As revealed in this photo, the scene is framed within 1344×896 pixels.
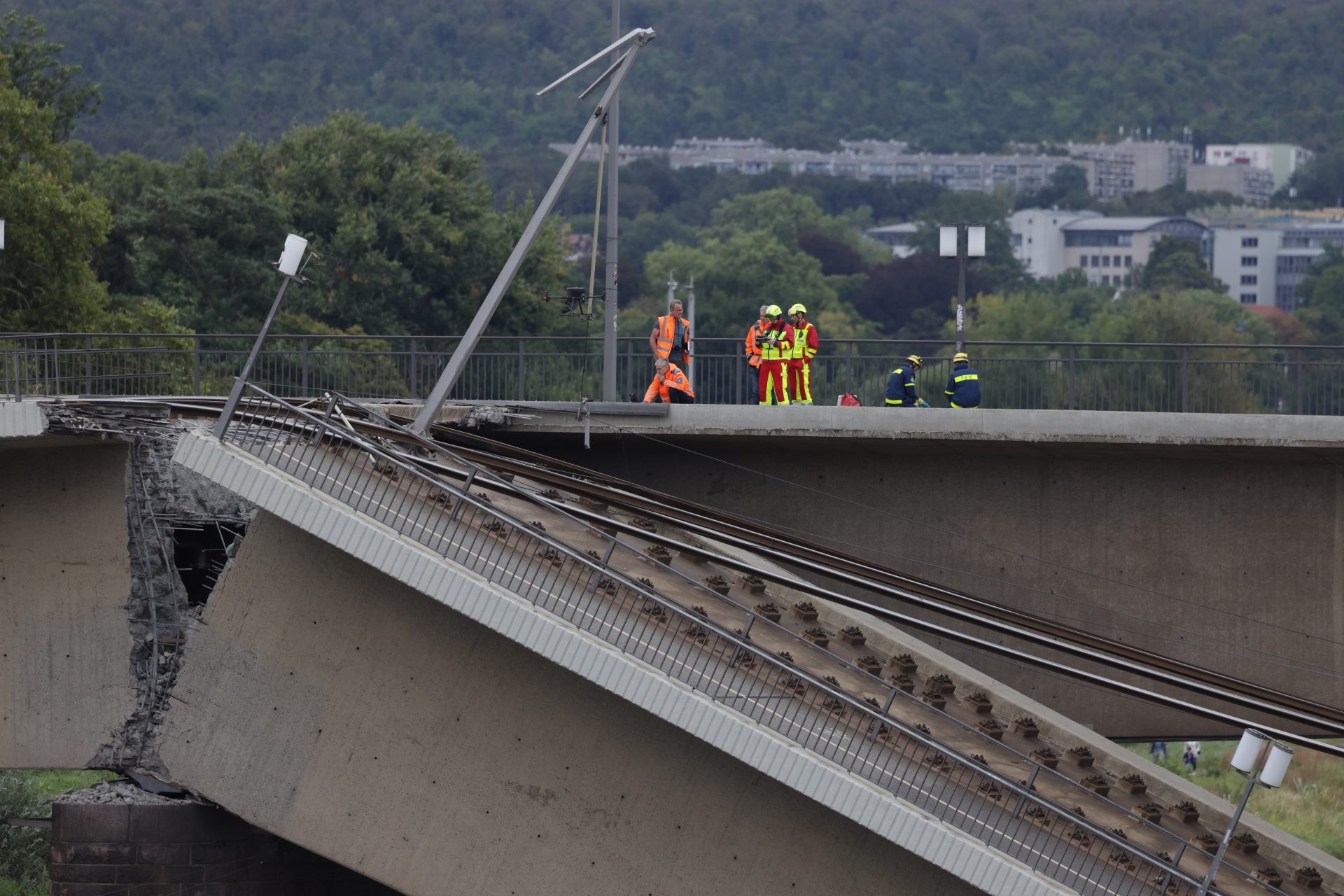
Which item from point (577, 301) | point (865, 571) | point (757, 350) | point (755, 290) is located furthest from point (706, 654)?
point (755, 290)

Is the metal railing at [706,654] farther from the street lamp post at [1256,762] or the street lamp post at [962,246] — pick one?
the street lamp post at [962,246]

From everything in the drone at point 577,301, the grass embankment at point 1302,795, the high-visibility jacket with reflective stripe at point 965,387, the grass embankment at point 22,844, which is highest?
the drone at point 577,301

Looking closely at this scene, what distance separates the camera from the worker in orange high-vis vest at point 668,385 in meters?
22.9

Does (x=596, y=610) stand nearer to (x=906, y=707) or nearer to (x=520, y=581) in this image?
(x=520, y=581)

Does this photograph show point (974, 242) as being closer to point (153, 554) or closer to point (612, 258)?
point (612, 258)

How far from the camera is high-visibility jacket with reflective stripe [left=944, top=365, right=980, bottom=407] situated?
22.8 m

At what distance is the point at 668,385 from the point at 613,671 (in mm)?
6704

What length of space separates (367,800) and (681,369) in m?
7.69

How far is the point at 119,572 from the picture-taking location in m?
18.8

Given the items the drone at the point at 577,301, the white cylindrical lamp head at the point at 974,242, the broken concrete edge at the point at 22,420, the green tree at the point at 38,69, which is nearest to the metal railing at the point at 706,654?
the broken concrete edge at the point at 22,420

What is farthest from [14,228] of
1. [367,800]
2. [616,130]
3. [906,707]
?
[906,707]

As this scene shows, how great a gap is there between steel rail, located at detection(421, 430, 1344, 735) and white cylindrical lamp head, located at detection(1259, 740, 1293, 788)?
2562 millimetres

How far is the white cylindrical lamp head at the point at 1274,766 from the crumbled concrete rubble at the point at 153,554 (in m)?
10.1

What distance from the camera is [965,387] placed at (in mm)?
22812
